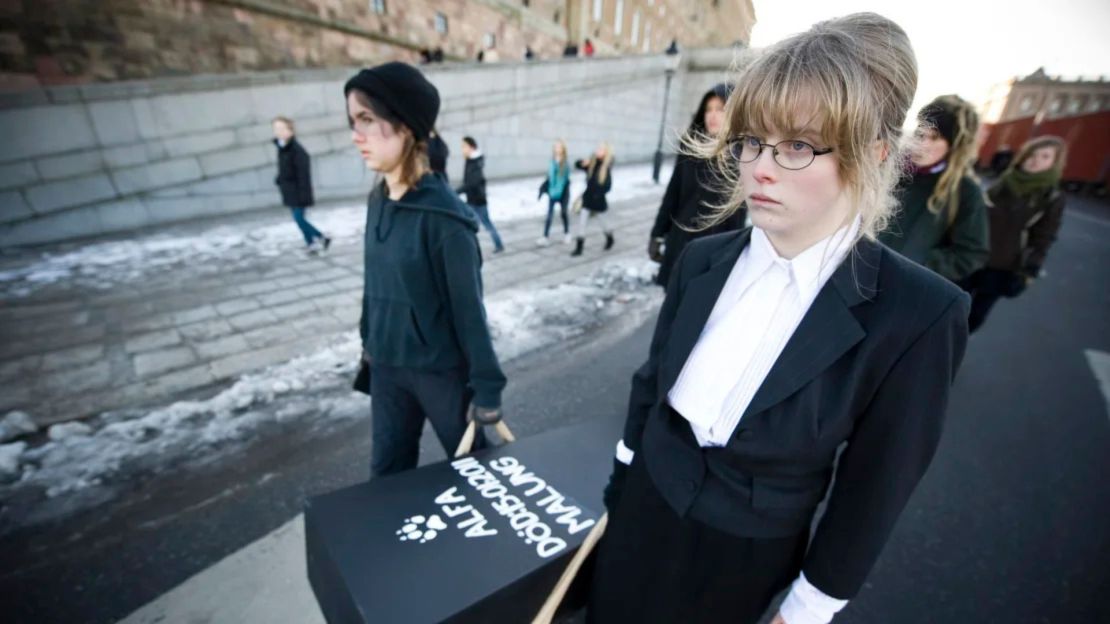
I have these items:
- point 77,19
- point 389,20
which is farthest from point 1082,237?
point 77,19

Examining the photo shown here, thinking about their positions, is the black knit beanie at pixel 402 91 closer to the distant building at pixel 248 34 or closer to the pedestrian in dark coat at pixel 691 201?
the distant building at pixel 248 34

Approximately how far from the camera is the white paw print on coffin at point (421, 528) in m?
1.35

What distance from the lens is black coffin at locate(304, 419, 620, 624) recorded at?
1.21 m

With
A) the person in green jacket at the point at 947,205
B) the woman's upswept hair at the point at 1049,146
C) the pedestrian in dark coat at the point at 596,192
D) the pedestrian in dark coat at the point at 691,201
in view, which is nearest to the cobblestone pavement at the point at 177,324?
the pedestrian in dark coat at the point at 596,192

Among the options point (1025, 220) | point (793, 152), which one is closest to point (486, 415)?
point (793, 152)

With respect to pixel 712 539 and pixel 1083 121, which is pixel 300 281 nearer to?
pixel 712 539

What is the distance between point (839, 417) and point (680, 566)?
0.58 m

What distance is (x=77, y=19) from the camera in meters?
8.62

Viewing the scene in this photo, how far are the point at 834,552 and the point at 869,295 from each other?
1.81 feet

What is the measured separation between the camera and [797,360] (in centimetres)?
92

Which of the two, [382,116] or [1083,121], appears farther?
[1083,121]

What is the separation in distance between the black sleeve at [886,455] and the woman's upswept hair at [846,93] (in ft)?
0.96

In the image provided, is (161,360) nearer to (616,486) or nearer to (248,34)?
(616,486)

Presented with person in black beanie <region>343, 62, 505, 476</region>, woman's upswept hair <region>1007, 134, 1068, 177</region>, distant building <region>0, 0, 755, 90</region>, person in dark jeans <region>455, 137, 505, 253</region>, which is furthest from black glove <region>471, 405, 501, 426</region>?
person in dark jeans <region>455, 137, 505, 253</region>
